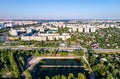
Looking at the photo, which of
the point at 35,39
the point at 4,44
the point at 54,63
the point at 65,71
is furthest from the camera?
the point at 35,39

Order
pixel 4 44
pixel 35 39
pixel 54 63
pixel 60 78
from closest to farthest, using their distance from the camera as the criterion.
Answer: pixel 60 78, pixel 54 63, pixel 4 44, pixel 35 39

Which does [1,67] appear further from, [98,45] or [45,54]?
[98,45]

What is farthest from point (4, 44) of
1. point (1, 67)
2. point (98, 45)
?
point (98, 45)

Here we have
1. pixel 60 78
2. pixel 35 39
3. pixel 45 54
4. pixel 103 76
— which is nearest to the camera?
pixel 60 78

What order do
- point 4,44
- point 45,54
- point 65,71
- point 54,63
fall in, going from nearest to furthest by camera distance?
point 65,71, point 54,63, point 45,54, point 4,44

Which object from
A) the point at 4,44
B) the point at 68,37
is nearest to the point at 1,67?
the point at 4,44

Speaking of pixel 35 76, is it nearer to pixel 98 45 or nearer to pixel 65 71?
pixel 65 71

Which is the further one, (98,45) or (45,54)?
(98,45)

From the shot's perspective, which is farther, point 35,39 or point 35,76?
point 35,39
